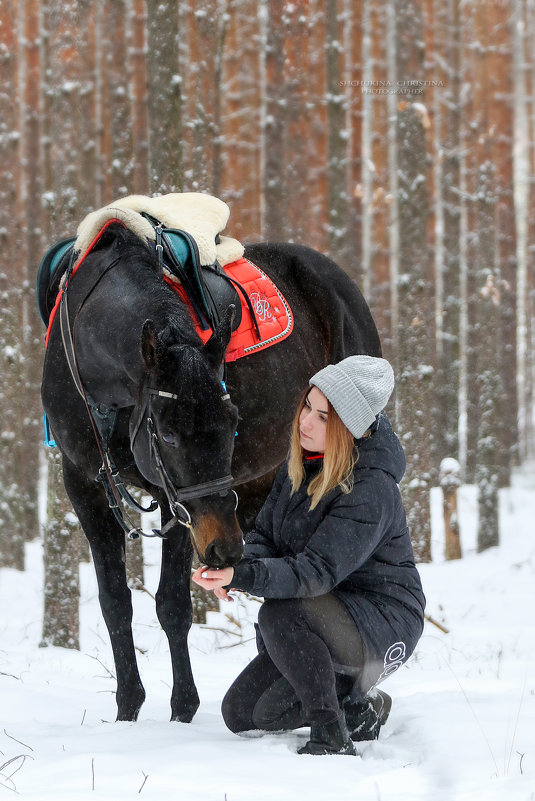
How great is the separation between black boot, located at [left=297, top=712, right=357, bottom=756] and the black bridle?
0.77m

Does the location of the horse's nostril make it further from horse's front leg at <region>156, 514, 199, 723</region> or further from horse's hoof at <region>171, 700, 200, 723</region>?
horse's hoof at <region>171, 700, 200, 723</region>

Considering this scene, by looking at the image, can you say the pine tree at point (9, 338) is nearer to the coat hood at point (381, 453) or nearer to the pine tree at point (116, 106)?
the pine tree at point (116, 106)

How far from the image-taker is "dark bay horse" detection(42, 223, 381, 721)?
115 inches

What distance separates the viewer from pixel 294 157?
39.0 ft

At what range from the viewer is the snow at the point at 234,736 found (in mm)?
2311

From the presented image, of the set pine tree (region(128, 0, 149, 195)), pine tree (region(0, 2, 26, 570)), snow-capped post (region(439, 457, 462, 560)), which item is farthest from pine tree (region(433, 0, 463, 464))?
pine tree (region(0, 2, 26, 570))

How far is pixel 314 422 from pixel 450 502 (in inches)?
292

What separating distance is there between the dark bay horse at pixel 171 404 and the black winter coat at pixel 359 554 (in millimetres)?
201

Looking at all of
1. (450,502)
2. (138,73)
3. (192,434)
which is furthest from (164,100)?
(138,73)

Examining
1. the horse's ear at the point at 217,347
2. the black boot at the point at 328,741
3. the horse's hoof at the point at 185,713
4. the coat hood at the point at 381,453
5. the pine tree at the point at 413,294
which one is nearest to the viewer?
the black boot at the point at 328,741

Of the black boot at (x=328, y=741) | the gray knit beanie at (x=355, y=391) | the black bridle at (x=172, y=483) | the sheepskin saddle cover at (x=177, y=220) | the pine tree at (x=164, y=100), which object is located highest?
the pine tree at (x=164, y=100)

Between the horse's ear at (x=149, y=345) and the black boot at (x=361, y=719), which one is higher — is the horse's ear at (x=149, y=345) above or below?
above

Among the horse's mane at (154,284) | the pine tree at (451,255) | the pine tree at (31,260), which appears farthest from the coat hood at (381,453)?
the pine tree at (451,255)

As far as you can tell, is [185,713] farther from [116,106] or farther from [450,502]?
[116,106]
